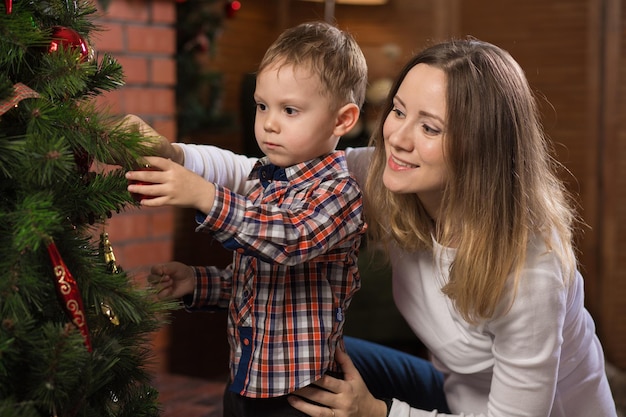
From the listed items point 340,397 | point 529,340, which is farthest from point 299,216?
point 529,340

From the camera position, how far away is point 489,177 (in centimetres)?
137

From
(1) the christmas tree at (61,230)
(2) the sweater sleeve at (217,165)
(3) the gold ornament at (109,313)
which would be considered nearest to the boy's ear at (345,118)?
(2) the sweater sleeve at (217,165)

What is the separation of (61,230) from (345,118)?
1.76 ft

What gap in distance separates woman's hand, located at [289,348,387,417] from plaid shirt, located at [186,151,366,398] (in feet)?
0.17

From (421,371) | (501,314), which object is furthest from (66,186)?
(421,371)

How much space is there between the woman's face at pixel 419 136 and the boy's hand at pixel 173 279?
0.37 metres

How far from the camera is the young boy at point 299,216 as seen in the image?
4.05 ft

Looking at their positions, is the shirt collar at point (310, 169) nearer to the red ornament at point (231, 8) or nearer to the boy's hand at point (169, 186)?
the boy's hand at point (169, 186)

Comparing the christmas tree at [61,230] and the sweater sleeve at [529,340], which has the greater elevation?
the christmas tree at [61,230]

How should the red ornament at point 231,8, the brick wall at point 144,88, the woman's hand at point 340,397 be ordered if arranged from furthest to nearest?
the red ornament at point 231,8 → the brick wall at point 144,88 → the woman's hand at point 340,397

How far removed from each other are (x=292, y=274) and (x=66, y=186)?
1.35 feet

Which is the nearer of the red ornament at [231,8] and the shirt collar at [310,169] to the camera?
the shirt collar at [310,169]

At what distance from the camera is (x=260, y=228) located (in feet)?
3.59

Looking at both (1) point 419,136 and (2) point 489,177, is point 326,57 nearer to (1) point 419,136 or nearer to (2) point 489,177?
(1) point 419,136
